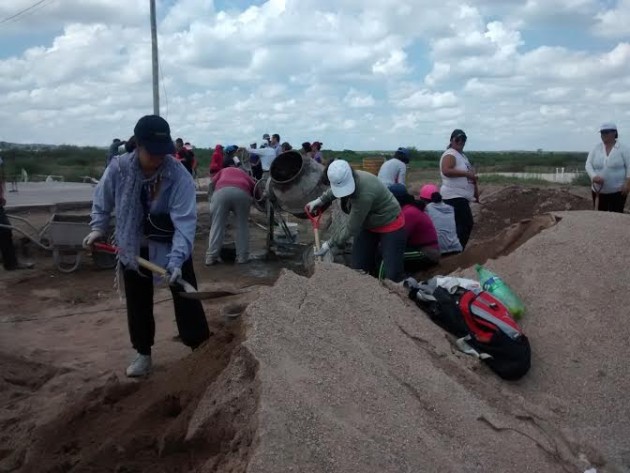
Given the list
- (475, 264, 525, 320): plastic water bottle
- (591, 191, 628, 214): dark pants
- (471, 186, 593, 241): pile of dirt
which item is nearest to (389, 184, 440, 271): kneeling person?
(475, 264, 525, 320): plastic water bottle

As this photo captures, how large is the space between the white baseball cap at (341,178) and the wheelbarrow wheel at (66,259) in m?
4.09

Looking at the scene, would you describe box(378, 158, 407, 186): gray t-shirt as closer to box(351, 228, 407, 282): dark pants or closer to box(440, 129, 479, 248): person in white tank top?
box(440, 129, 479, 248): person in white tank top

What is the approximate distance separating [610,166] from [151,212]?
490 cm

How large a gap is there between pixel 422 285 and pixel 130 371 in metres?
1.93

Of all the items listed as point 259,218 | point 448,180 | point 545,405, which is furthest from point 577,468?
point 259,218

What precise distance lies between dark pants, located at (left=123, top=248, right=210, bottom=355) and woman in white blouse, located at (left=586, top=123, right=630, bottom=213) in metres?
4.60

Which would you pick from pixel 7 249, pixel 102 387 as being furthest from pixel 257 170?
pixel 102 387

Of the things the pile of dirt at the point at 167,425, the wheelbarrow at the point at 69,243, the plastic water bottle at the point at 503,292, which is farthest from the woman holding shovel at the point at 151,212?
the wheelbarrow at the point at 69,243

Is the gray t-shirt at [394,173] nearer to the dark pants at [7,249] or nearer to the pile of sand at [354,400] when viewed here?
the pile of sand at [354,400]

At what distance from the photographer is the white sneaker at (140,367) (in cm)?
425

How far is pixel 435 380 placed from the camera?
11.0 feet

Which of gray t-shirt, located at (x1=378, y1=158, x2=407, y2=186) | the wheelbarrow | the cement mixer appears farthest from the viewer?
gray t-shirt, located at (x1=378, y1=158, x2=407, y2=186)

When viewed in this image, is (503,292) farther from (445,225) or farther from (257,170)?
(257,170)

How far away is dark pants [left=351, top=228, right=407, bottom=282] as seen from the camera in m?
5.42
